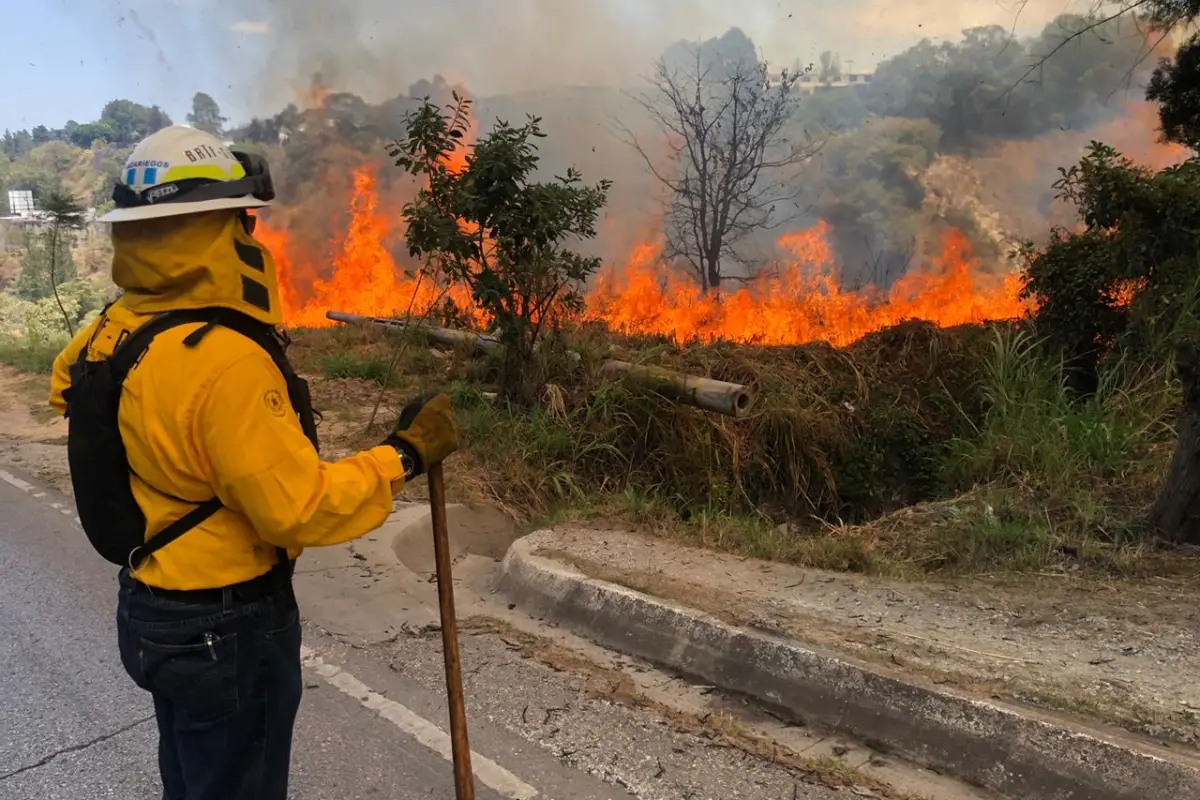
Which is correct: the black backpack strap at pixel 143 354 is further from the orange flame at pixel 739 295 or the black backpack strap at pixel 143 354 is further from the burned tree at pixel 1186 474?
the orange flame at pixel 739 295

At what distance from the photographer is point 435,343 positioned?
32.4ft

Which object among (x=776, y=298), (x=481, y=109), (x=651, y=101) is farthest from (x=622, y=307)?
(x=481, y=109)

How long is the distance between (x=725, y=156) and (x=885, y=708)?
39.1ft

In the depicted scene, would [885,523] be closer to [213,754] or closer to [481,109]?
[213,754]

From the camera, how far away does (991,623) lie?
356 centimetres

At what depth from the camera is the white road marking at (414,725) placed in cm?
273

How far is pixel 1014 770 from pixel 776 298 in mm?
10745

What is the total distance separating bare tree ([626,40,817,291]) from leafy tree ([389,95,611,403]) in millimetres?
7065

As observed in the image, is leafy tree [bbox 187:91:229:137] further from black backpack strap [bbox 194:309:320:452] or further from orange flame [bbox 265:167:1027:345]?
black backpack strap [bbox 194:309:320:452]

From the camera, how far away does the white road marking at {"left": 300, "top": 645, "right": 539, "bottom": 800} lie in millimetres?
2730

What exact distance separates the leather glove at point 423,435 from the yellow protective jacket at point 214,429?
0.63 feet

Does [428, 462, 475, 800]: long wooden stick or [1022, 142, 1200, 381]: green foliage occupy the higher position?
[1022, 142, 1200, 381]: green foliage

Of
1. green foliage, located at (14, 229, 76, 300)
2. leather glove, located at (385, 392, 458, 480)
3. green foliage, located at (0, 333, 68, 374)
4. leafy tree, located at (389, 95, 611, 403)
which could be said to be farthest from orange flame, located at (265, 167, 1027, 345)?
leather glove, located at (385, 392, 458, 480)

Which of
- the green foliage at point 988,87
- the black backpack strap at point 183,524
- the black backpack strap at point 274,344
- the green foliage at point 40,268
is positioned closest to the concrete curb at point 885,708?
the black backpack strap at point 274,344
